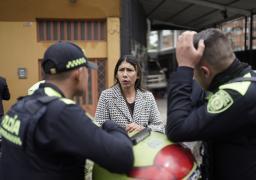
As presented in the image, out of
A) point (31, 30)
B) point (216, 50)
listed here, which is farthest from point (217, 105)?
point (31, 30)

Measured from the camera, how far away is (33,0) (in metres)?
11.1

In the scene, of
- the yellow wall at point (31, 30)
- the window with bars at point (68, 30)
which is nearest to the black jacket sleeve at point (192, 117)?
the yellow wall at point (31, 30)

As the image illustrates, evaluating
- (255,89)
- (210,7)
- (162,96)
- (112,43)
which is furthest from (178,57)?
(162,96)

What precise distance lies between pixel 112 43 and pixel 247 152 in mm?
9383

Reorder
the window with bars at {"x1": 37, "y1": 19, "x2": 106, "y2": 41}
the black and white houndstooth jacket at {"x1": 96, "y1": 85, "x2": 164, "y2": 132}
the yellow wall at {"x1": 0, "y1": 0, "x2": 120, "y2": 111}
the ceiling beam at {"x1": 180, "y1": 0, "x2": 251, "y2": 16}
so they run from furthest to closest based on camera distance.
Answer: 1. the ceiling beam at {"x1": 180, "y1": 0, "x2": 251, "y2": 16}
2. the window with bars at {"x1": 37, "y1": 19, "x2": 106, "y2": 41}
3. the yellow wall at {"x1": 0, "y1": 0, "x2": 120, "y2": 111}
4. the black and white houndstooth jacket at {"x1": 96, "y1": 85, "x2": 164, "y2": 132}

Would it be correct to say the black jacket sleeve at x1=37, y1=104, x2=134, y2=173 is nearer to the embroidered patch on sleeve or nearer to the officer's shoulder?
the embroidered patch on sleeve

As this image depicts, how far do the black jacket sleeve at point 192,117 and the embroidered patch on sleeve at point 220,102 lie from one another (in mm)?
12

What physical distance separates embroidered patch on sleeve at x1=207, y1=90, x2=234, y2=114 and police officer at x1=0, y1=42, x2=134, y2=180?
0.40 metres

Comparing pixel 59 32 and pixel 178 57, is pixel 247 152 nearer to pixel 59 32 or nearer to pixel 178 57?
pixel 178 57

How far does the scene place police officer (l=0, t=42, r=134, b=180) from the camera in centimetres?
190

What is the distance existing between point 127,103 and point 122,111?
108 millimetres

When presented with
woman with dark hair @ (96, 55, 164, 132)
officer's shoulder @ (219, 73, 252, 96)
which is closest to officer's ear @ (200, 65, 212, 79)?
officer's shoulder @ (219, 73, 252, 96)

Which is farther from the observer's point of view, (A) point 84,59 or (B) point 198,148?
(B) point 198,148

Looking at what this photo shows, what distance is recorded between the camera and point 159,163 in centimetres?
203
